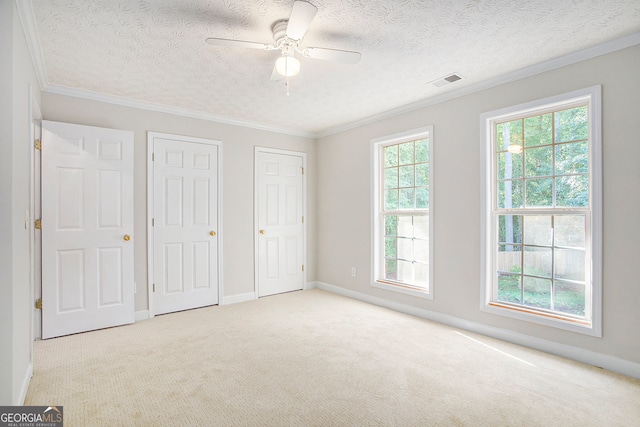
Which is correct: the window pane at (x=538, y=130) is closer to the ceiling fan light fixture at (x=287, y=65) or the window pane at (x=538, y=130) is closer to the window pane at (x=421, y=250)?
the window pane at (x=421, y=250)

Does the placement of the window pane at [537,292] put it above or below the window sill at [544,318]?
above

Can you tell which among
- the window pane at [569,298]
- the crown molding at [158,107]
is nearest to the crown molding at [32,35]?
the crown molding at [158,107]

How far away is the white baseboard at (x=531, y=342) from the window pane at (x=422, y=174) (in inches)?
→ 59.6

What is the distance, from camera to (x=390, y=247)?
14.4 feet

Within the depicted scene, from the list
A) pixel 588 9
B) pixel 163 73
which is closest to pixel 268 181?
pixel 163 73

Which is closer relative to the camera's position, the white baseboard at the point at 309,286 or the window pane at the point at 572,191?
the window pane at the point at 572,191

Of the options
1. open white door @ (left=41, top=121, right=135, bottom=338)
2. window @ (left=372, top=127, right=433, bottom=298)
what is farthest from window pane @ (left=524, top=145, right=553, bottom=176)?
open white door @ (left=41, top=121, right=135, bottom=338)

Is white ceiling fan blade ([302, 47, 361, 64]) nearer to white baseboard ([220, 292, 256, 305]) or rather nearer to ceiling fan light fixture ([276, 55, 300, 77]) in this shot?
ceiling fan light fixture ([276, 55, 300, 77])

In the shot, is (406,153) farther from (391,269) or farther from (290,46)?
(290,46)

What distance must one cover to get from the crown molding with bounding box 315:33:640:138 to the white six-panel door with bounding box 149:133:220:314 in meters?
2.35

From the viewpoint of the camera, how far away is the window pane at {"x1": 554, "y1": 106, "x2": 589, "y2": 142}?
2.72m

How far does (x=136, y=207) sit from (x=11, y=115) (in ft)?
6.62

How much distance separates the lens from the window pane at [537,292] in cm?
293

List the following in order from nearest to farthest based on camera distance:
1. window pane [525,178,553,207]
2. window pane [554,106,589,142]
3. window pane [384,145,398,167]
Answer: window pane [554,106,589,142] < window pane [525,178,553,207] < window pane [384,145,398,167]
